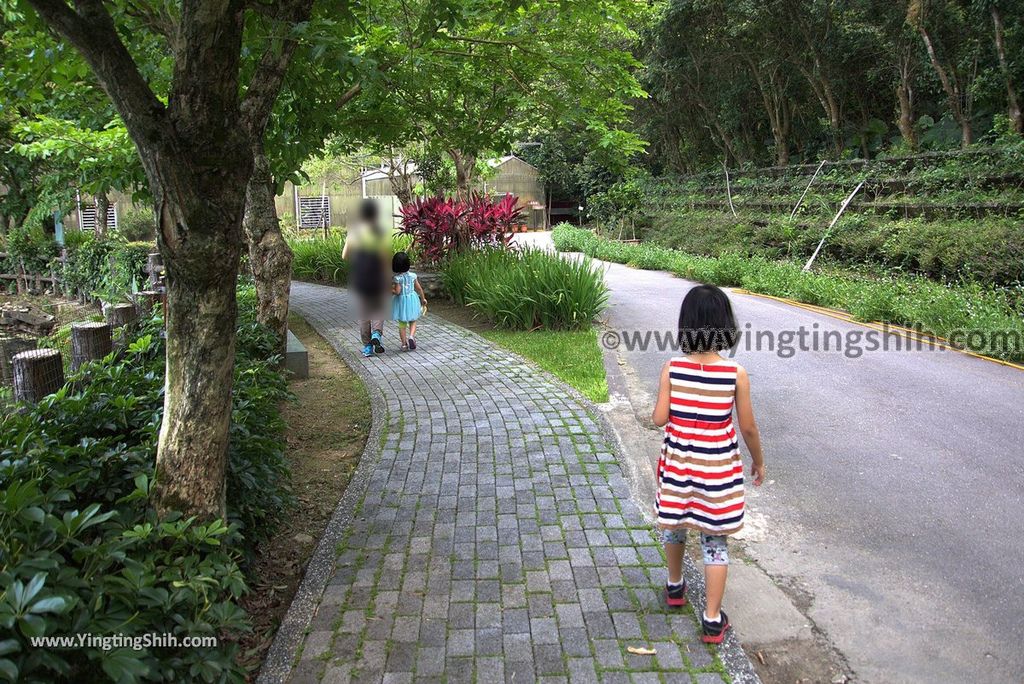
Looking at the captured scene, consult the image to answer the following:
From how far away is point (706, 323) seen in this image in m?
3.24

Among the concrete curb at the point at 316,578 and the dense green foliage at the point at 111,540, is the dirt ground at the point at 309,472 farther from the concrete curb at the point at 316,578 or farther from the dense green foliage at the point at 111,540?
the dense green foliage at the point at 111,540

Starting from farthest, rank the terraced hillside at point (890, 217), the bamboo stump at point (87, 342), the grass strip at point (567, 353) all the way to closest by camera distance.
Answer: the terraced hillside at point (890, 217) < the grass strip at point (567, 353) < the bamboo stump at point (87, 342)

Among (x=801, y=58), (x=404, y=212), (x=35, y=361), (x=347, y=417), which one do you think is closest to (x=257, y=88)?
(x=35, y=361)

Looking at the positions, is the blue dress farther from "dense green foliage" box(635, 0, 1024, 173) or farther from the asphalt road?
"dense green foliage" box(635, 0, 1024, 173)

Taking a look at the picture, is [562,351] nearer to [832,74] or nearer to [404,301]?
[404,301]

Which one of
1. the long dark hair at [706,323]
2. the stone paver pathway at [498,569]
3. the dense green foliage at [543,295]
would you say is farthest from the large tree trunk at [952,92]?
the long dark hair at [706,323]

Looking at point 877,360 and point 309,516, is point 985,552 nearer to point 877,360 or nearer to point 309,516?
point 309,516

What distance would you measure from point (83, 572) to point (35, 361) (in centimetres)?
194

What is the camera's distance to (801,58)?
19.9m

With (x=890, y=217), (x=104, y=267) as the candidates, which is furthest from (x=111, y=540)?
(x=890, y=217)

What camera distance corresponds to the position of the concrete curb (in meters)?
3.07

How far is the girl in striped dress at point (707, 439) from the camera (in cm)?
324

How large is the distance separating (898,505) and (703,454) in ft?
7.43

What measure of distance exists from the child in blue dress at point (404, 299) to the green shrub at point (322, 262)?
794 cm
